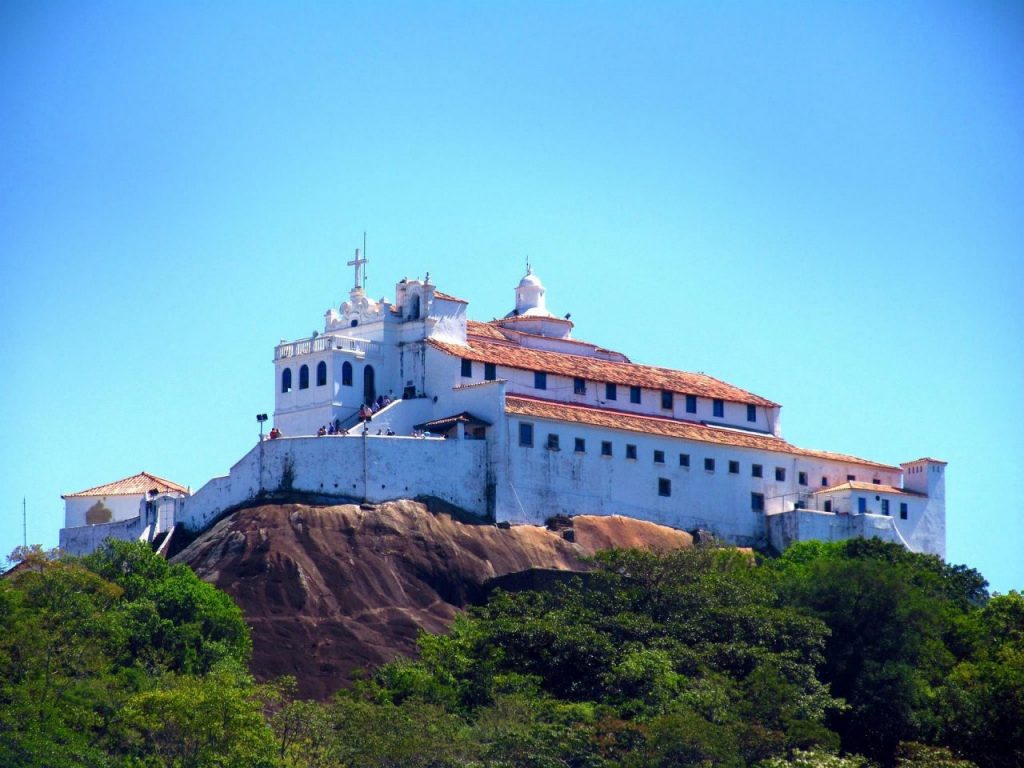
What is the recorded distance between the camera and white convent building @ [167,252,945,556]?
312ft

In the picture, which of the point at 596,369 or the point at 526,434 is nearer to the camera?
the point at 526,434

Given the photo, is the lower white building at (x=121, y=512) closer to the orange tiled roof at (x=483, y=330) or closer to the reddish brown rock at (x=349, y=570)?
the reddish brown rock at (x=349, y=570)

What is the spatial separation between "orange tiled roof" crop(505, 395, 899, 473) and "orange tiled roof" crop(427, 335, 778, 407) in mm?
1756

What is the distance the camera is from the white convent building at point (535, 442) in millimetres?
95062

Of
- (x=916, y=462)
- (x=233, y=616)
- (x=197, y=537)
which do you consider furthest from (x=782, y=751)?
(x=916, y=462)

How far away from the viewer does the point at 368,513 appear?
9300 cm

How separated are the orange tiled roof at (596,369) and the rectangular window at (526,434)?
433 centimetres

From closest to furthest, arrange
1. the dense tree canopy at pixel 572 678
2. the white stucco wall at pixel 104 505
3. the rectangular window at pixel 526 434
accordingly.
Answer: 1. the dense tree canopy at pixel 572 678
2. the rectangular window at pixel 526 434
3. the white stucco wall at pixel 104 505

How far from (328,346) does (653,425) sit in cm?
1467

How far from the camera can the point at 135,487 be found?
10150 centimetres

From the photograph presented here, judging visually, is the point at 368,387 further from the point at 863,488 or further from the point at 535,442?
the point at 863,488

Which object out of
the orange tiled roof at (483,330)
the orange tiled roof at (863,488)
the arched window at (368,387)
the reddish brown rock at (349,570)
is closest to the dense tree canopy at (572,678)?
the reddish brown rock at (349,570)

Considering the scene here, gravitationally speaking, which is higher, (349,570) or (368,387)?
(368,387)

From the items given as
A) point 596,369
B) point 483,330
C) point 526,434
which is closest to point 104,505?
point 483,330
